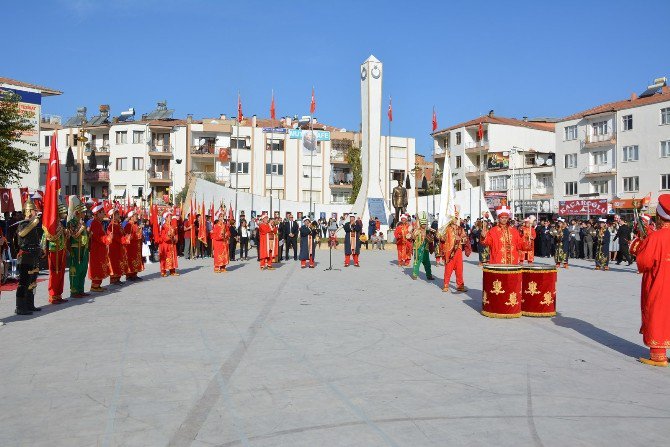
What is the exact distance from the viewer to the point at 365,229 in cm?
4234

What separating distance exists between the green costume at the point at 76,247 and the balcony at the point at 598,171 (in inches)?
2015

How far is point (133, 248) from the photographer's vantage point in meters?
16.9

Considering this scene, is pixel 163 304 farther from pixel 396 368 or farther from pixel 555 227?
pixel 555 227

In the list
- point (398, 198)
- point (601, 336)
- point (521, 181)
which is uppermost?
point (521, 181)

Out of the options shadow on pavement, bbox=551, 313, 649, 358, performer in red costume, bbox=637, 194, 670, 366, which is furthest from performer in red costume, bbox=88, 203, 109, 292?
performer in red costume, bbox=637, 194, 670, 366

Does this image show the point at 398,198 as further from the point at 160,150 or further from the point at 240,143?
the point at 160,150

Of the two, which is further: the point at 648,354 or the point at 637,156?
the point at 637,156

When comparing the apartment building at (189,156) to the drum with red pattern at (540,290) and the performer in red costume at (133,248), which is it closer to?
the performer in red costume at (133,248)

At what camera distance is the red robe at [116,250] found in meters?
15.5

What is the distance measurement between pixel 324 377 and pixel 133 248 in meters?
11.5

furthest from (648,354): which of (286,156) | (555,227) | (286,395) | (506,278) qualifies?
(286,156)

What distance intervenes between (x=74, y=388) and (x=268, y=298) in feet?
24.6

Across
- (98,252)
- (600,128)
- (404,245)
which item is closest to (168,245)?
(98,252)

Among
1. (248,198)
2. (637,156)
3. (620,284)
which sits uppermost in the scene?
(637,156)
